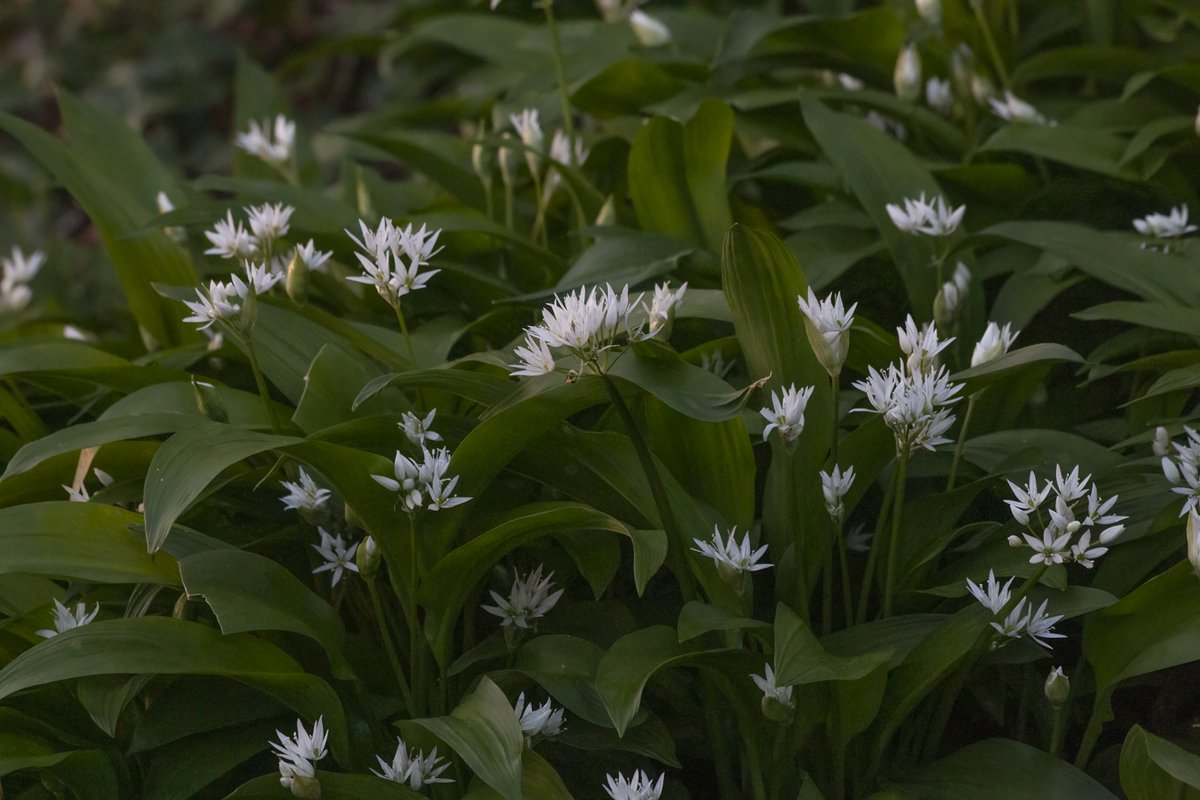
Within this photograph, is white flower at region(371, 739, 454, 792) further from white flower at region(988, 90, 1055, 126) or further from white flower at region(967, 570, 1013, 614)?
white flower at region(988, 90, 1055, 126)

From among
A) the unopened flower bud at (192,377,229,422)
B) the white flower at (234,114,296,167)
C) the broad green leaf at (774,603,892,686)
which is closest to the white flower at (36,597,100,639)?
the unopened flower bud at (192,377,229,422)

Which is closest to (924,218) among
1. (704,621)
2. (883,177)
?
(883,177)

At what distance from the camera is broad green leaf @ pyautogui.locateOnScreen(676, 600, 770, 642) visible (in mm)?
1339

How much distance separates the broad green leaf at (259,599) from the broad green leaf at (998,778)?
703mm

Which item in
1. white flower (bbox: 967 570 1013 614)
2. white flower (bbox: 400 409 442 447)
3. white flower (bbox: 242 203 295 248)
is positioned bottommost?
white flower (bbox: 967 570 1013 614)

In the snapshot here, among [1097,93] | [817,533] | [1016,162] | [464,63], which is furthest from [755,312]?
[464,63]

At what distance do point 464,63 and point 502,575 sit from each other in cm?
267

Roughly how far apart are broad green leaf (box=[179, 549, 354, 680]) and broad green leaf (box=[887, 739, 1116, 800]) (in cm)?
70

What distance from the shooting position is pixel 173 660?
1381mm

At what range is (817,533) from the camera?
1574mm

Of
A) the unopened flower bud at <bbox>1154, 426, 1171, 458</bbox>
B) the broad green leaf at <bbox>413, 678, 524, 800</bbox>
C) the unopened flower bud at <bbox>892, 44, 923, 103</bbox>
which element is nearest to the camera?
the broad green leaf at <bbox>413, 678, 524, 800</bbox>

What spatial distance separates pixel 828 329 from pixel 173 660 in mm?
836

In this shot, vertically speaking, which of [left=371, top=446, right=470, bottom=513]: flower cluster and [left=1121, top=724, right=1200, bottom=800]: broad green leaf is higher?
[left=371, top=446, right=470, bottom=513]: flower cluster

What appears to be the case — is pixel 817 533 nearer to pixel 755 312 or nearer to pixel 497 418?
pixel 755 312
